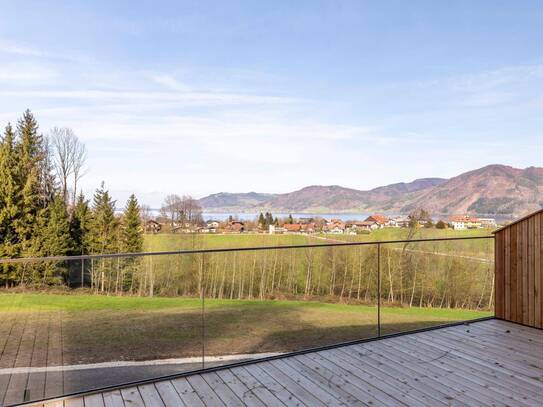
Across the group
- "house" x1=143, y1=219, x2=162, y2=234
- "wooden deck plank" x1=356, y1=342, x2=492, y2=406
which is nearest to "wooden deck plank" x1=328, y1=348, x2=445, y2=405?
"wooden deck plank" x1=356, y1=342, x2=492, y2=406

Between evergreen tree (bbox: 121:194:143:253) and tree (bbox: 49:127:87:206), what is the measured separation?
408cm

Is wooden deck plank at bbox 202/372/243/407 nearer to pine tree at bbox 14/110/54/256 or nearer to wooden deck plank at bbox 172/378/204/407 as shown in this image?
wooden deck plank at bbox 172/378/204/407

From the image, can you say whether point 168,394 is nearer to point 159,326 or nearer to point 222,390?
point 222,390

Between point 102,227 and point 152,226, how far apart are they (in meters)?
3.88

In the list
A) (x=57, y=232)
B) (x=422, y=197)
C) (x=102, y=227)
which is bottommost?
(x=57, y=232)

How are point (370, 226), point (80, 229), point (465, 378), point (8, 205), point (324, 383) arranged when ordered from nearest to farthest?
point (324, 383)
point (465, 378)
point (370, 226)
point (8, 205)
point (80, 229)

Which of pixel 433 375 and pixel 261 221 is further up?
pixel 261 221

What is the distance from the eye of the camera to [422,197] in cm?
2016

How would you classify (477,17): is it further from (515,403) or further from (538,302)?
(515,403)

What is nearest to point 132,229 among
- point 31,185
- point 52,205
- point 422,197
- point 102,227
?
point 102,227

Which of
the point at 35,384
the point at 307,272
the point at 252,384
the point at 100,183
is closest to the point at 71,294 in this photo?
the point at 35,384

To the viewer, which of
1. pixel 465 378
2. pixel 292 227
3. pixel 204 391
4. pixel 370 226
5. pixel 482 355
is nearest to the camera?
pixel 204 391

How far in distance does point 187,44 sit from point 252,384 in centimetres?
1149

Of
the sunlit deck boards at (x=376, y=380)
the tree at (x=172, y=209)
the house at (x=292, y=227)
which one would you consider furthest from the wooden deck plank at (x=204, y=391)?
the tree at (x=172, y=209)
